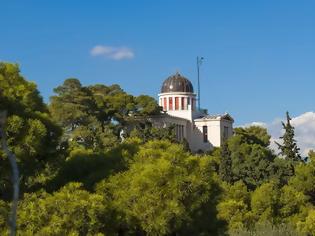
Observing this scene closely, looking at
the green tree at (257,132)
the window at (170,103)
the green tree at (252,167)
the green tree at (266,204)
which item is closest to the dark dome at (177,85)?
the window at (170,103)

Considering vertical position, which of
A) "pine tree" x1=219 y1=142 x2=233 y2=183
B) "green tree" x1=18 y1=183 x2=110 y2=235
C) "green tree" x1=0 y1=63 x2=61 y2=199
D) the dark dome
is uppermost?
the dark dome

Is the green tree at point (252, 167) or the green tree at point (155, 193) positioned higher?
the green tree at point (252, 167)

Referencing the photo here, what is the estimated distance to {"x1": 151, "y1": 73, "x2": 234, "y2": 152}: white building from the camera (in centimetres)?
8175

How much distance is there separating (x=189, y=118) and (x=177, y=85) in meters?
4.78

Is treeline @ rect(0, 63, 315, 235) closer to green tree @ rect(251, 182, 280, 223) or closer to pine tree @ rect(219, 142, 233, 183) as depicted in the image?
green tree @ rect(251, 182, 280, 223)

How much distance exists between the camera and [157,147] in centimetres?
1769

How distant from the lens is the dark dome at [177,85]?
82.0 m

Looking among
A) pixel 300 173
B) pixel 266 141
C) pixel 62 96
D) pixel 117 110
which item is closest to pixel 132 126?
pixel 117 110

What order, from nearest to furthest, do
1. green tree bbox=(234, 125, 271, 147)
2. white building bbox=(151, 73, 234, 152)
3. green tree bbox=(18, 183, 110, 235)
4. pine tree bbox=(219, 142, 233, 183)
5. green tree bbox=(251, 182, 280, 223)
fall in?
green tree bbox=(18, 183, 110, 235) → green tree bbox=(251, 182, 280, 223) → pine tree bbox=(219, 142, 233, 183) → green tree bbox=(234, 125, 271, 147) → white building bbox=(151, 73, 234, 152)

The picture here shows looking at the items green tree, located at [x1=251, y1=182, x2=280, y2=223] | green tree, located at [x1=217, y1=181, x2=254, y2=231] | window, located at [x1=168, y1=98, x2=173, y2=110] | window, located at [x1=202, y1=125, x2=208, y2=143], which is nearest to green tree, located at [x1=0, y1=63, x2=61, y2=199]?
green tree, located at [x1=217, y1=181, x2=254, y2=231]

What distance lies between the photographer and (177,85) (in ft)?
269

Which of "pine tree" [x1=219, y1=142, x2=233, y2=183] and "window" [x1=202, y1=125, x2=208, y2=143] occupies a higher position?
"window" [x1=202, y1=125, x2=208, y2=143]

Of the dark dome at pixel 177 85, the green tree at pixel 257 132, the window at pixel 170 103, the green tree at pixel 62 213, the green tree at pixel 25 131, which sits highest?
the dark dome at pixel 177 85

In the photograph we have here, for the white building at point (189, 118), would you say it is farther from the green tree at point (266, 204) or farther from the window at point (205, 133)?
the green tree at point (266, 204)
